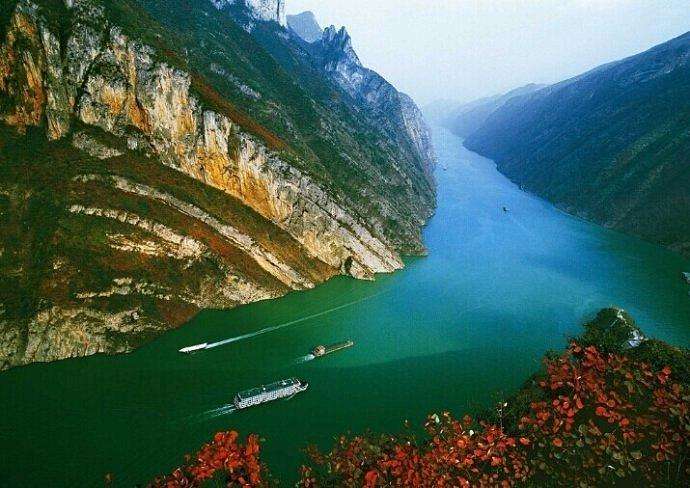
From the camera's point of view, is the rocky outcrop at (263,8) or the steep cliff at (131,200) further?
the rocky outcrop at (263,8)

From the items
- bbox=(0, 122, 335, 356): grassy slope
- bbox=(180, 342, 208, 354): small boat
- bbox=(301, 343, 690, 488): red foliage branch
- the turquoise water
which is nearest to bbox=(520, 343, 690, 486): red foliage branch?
bbox=(301, 343, 690, 488): red foliage branch

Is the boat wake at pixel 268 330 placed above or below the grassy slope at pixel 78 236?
below

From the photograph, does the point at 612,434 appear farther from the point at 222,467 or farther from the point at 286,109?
the point at 286,109

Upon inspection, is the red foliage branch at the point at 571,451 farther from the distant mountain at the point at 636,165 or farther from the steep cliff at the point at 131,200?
the distant mountain at the point at 636,165

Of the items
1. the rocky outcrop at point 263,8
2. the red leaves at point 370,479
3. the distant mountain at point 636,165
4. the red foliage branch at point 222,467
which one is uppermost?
the rocky outcrop at point 263,8

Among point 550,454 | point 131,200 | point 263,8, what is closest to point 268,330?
point 131,200

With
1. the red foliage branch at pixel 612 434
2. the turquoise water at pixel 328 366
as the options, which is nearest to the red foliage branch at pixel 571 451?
the red foliage branch at pixel 612 434

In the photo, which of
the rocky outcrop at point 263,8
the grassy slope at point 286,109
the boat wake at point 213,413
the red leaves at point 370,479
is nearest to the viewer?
the red leaves at point 370,479

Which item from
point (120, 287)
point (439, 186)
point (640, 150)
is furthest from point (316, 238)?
point (640, 150)

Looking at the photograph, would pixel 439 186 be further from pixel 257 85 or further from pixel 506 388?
pixel 506 388
